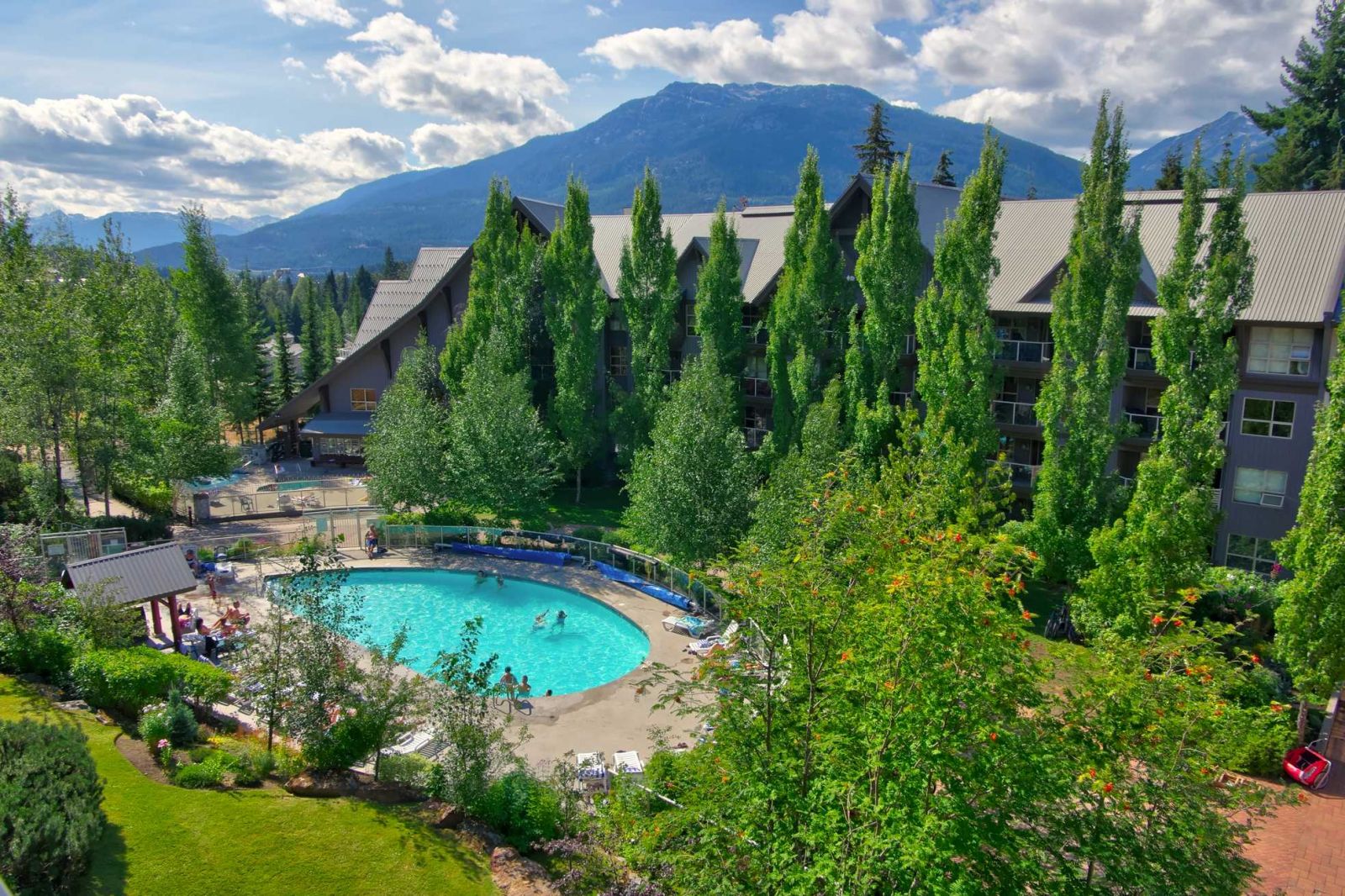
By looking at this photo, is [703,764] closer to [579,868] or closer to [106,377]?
[579,868]

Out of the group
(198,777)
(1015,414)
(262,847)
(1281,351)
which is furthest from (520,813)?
(1281,351)

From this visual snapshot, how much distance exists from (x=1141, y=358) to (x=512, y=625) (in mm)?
24103

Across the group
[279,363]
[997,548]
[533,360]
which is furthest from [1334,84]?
[279,363]

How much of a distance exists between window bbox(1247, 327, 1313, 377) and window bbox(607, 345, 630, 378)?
27519 mm

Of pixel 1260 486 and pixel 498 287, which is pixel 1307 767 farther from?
pixel 498 287

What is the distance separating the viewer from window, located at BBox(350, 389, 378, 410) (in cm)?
4962

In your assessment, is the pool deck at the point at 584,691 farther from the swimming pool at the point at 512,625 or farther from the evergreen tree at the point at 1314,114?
the evergreen tree at the point at 1314,114

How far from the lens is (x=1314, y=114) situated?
49.7m

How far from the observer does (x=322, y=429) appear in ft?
154

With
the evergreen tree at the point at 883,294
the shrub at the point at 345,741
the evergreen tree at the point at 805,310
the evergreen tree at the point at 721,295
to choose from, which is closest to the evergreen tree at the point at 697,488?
the evergreen tree at the point at 883,294

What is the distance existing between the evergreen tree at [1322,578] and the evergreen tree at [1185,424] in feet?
7.85

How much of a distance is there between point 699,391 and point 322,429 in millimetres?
27935

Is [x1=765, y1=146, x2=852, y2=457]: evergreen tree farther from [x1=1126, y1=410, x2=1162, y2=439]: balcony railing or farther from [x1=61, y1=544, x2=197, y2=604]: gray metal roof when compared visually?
[x1=61, y1=544, x2=197, y2=604]: gray metal roof

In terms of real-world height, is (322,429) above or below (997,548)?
below
